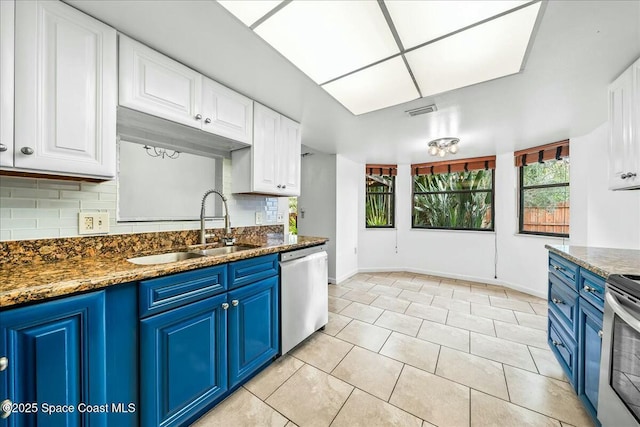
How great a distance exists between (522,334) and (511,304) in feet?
2.91

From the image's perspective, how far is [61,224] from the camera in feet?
4.30

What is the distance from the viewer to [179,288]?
122cm

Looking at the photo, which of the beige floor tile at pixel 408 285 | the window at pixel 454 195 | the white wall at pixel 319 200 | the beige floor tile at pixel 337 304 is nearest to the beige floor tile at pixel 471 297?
the beige floor tile at pixel 408 285

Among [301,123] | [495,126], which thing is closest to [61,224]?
[301,123]

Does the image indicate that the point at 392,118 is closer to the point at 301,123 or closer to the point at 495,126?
the point at 301,123

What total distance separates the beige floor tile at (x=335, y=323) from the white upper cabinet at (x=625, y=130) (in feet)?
7.97

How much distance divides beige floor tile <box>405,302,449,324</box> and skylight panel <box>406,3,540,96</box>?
2.30m

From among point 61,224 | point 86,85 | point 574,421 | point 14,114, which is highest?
point 86,85

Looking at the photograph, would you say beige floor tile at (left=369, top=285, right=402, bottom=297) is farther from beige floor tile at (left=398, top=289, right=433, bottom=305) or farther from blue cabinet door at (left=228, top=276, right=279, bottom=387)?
blue cabinet door at (left=228, top=276, right=279, bottom=387)

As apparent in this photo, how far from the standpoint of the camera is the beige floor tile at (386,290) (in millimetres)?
3451

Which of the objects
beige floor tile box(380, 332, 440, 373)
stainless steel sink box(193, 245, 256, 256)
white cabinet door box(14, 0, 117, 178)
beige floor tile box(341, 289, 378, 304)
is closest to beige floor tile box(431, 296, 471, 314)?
beige floor tile box(341, 289, 378, 304)

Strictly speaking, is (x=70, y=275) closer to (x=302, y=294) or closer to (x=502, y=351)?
(x=302, y=294)

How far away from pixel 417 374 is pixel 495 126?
8.42 feet

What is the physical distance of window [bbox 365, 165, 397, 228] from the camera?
15.6ft
